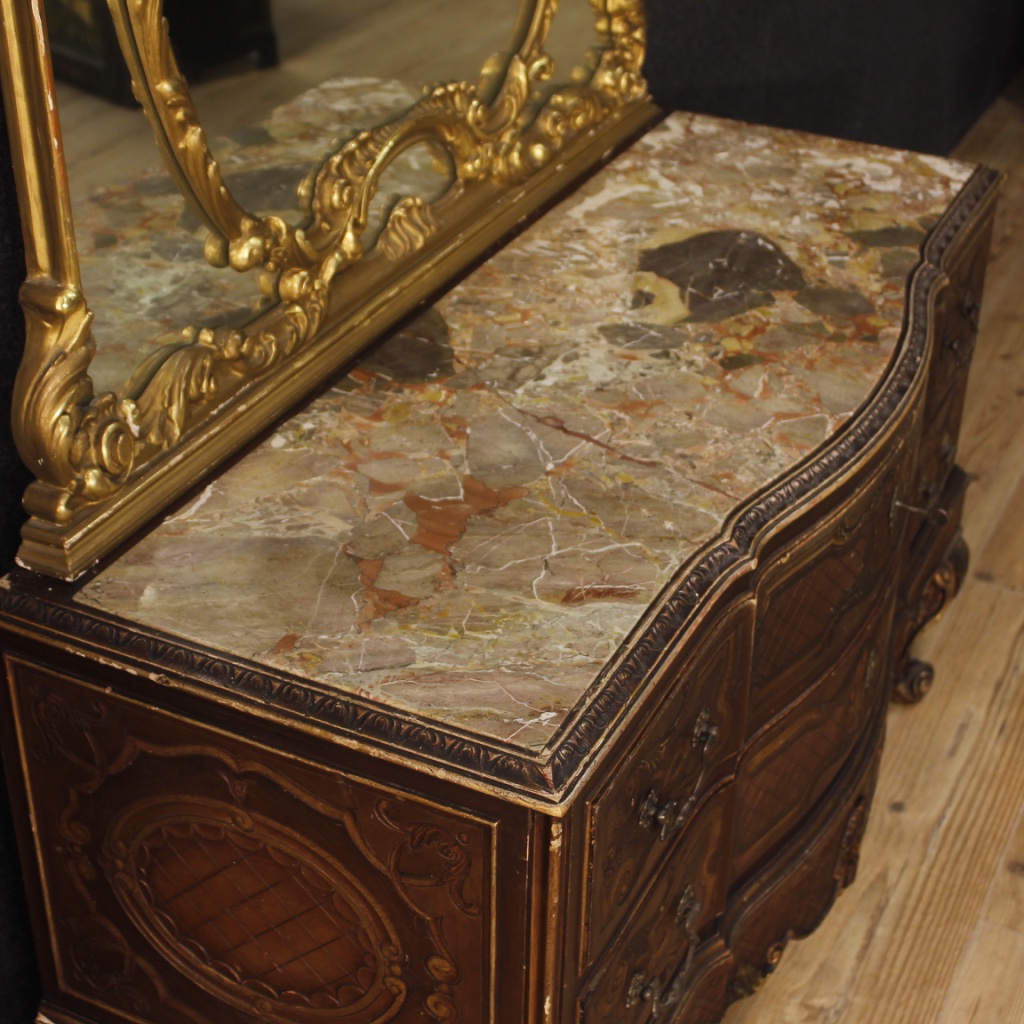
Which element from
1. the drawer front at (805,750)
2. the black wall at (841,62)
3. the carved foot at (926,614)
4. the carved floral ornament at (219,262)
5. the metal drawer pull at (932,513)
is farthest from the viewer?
the black wall at (841,62)

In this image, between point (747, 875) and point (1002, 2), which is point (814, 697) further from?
point (1002, 2)

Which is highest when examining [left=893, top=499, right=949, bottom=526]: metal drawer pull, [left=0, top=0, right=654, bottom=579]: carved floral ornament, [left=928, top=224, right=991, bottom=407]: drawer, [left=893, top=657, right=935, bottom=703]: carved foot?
→ [left=0, top=0, right=654, bottom=579]: carved floral ornament

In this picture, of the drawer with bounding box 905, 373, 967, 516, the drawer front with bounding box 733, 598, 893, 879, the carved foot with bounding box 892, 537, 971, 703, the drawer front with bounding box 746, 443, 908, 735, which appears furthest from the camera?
the carved foot with bounding box 892, 537, 971, 703

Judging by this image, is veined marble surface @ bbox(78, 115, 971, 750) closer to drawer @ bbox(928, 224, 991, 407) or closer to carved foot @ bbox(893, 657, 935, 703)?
drawer @ bbox(928, 224, 991, 407)

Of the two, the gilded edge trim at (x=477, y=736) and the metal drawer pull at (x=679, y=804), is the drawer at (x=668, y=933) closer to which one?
the metal drawer pull at (x=679, y=804)

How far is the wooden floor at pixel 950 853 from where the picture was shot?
185 centimetres

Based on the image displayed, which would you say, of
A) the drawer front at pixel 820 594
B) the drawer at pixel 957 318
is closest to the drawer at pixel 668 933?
the drawer front at pixel 820 594

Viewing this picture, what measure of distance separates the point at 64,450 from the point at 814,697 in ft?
2.92

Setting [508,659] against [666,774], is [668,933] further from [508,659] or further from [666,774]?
[508,659]

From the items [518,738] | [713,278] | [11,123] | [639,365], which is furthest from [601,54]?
[518,738]

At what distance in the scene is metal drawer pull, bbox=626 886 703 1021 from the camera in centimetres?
135

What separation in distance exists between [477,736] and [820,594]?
23.5 inches

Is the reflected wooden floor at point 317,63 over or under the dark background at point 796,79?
over

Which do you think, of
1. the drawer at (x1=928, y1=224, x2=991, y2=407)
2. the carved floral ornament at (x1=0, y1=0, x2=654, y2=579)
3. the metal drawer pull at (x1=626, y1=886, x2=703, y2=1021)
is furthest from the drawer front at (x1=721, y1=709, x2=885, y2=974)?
the carved floral ornament at (x1=0, y1=0, x2=654, y2=579)
